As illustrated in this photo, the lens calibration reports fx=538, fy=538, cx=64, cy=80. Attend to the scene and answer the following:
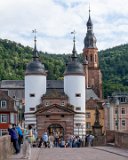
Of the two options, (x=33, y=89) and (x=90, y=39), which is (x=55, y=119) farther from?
(x=90, y=39)

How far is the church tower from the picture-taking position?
152250mm

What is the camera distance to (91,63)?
157m

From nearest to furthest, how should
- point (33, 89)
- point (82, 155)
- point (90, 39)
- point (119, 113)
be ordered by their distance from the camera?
point (82, 155) → point (33, 89) → point (119, 113) → point (90, 39)

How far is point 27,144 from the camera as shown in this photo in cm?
2752

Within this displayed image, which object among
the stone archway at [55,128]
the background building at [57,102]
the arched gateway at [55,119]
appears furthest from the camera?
the stone archway at [55,128]

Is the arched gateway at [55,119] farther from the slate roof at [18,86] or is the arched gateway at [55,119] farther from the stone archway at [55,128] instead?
the slate roof at [18,86]

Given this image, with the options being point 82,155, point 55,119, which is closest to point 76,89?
point 55,119

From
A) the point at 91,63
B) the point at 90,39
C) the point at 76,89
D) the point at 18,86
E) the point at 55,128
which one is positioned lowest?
the point at 55,128

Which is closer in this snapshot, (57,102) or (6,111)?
(6,111)

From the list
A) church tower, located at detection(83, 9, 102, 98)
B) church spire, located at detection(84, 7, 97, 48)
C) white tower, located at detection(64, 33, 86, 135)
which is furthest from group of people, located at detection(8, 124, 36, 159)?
church tower, located at detection(83, 9, 102, 98)

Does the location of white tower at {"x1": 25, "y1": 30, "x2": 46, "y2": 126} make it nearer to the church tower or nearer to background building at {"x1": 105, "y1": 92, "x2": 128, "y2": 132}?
background building at {"x1": 105, "y1": 92, "x2": 128, "y2": 132}

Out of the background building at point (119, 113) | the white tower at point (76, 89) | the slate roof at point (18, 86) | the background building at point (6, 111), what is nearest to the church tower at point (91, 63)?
the slate roof at point (18, 86)

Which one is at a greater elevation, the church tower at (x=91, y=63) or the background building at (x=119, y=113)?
the church tower at (x=91, y=63)

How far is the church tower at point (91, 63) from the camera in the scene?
500 feet
